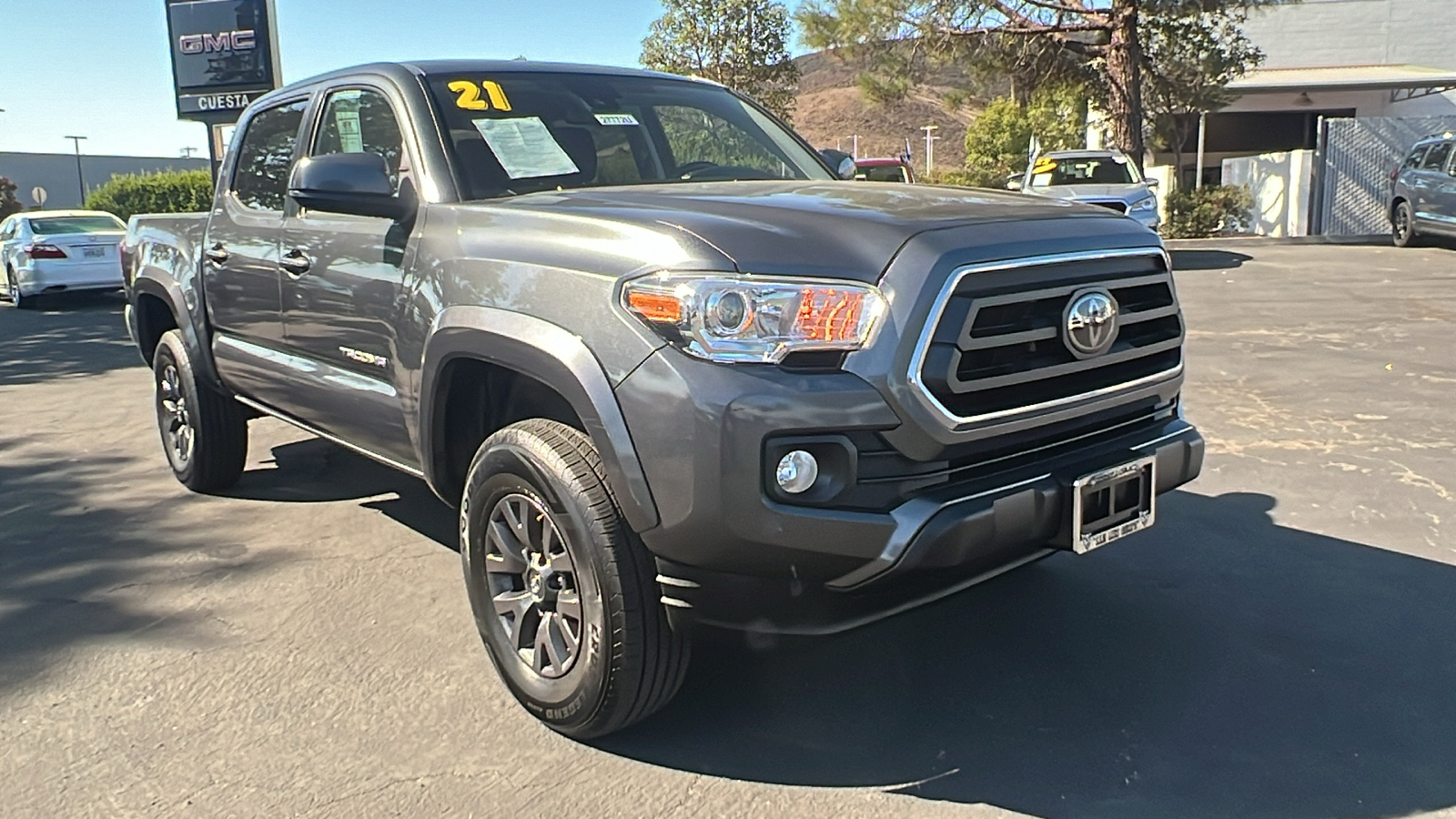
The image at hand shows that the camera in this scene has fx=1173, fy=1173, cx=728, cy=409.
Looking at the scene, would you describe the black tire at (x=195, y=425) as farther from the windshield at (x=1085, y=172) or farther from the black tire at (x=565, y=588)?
the windshield at (x=1085, y=172)

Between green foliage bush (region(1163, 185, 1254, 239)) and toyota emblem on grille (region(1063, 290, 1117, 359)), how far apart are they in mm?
21395

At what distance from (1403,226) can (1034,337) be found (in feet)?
61.4

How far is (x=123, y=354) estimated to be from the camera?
36.3ft

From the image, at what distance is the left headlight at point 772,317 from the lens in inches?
103

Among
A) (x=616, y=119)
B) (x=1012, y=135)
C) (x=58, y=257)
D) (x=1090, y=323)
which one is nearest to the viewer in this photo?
(x=1090, y=323)

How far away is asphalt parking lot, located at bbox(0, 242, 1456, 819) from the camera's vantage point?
2834 mm

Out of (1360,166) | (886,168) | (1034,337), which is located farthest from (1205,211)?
(1034,337)

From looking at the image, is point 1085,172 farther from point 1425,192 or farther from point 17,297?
point 17,297

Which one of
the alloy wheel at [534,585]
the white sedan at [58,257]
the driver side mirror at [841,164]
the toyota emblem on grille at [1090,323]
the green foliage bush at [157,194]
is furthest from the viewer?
the green foliage bush at [157,194]

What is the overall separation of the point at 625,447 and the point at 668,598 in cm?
38

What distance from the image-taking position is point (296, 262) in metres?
4.25

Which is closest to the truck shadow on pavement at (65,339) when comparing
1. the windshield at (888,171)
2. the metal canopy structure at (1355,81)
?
the windshield at (888,171)

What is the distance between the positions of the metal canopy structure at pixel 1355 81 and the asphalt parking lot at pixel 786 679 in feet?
85.8

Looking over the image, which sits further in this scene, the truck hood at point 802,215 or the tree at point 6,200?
the tree at point 6,200
